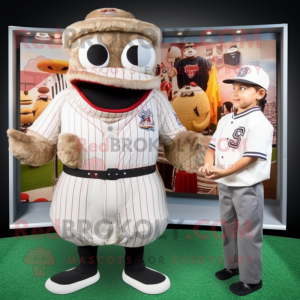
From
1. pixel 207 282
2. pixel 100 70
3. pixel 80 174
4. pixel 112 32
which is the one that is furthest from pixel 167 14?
pixel 207 282

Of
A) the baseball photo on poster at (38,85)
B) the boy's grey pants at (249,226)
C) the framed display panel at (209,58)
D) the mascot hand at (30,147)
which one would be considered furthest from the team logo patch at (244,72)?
the baseball photo on poster at (38,85)

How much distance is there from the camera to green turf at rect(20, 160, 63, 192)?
9.66ft

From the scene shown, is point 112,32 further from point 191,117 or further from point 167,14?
point 191,117

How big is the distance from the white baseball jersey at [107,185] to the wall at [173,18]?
1.12 meters

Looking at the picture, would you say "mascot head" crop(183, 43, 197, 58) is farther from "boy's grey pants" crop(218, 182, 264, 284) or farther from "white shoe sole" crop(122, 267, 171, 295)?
"white shoe sole" crop(122, 267, 171, 295)

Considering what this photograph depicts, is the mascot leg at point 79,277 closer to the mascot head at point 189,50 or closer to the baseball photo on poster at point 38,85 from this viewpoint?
the baseball photo on poster at point 38,85

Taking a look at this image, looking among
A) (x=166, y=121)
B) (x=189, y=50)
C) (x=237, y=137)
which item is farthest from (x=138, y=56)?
(x=189, y=50)

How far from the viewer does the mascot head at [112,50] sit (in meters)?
1.71

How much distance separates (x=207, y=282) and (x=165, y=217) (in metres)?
0.53

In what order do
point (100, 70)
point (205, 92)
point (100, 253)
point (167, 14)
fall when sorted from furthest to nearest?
point (205, 92) < point (167, 14) < point (100, 253) < point (100, 70)

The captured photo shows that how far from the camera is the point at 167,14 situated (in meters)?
2.72

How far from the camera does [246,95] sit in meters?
1.82

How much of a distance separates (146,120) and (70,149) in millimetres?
447

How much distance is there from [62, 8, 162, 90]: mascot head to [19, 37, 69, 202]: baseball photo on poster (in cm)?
115
